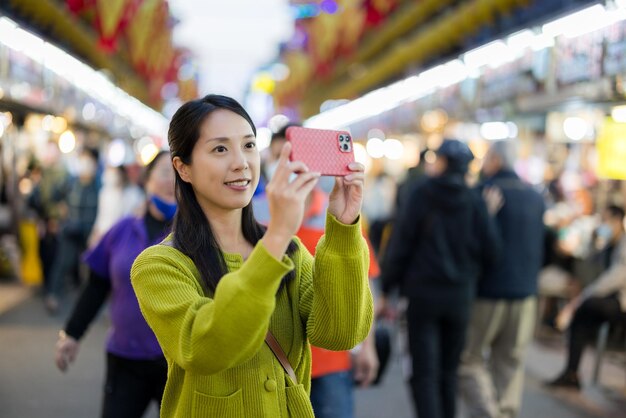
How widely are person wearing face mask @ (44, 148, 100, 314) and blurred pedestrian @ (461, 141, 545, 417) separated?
5710 millimetres

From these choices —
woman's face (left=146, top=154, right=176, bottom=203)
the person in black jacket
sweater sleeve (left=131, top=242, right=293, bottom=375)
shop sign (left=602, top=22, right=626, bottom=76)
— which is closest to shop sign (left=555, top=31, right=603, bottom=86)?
shop sign (left=602, top=22, right=626, bottom=76)

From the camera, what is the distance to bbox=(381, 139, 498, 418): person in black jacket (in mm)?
4559

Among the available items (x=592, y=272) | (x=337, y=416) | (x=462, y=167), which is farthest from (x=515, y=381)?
(x=592, y=272)

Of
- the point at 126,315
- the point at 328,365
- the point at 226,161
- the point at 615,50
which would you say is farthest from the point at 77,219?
the point at 226,161

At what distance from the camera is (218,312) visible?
164 cm

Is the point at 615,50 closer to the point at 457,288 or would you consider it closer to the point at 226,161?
the point at 457,288

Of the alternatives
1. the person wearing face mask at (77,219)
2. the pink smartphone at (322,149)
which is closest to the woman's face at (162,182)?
the pink smartphone at (322,149)

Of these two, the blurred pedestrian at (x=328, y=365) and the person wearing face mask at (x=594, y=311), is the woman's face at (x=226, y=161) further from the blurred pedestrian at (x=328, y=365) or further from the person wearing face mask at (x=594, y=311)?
the person wearing face mask at (x=594, y=311)

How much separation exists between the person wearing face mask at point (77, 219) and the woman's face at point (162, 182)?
6037 millimetres

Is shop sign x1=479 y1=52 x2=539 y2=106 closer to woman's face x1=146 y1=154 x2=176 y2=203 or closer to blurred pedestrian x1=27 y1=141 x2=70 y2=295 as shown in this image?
blurred pedestrian x1=27 y1=141 x2=70 y2=295

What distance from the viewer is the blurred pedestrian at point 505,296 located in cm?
510

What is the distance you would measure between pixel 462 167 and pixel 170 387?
3.01 m

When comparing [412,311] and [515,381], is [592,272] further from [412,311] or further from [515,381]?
[412,311]

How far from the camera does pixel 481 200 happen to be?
4715 mm
